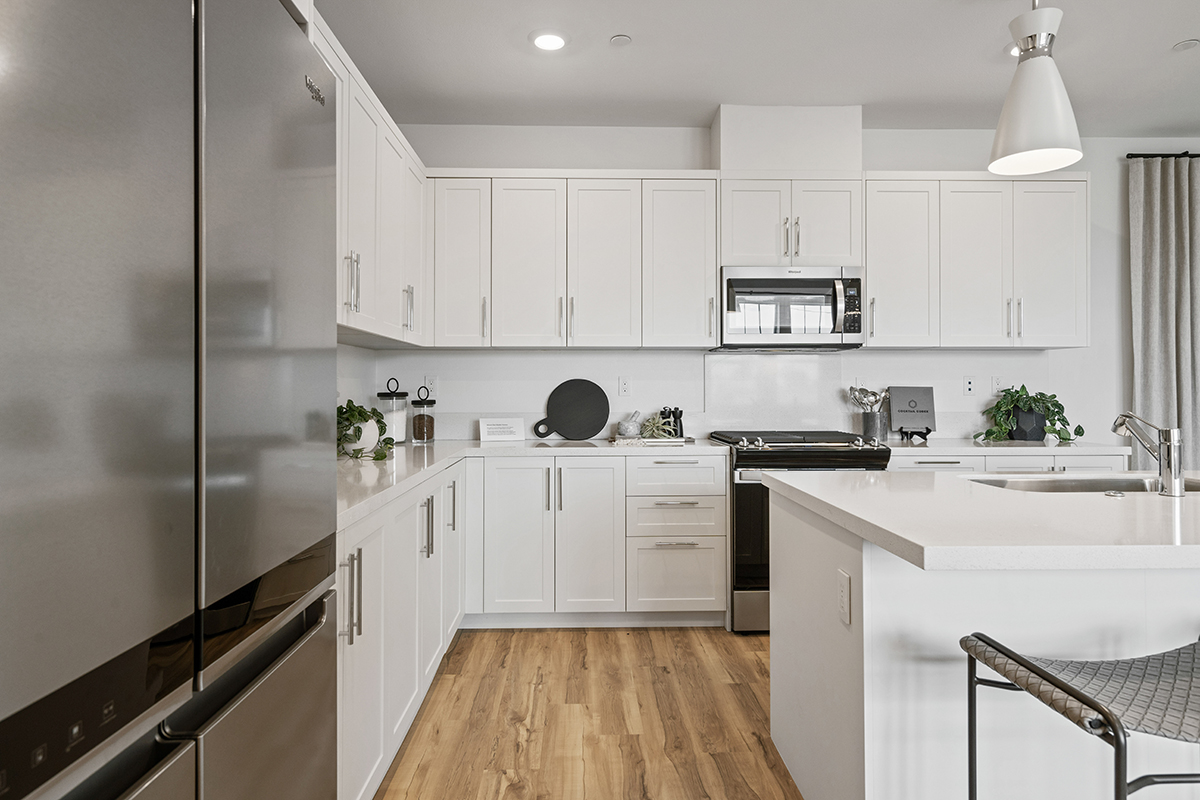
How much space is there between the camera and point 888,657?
1416mm

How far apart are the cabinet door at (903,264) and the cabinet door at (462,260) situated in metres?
2.11

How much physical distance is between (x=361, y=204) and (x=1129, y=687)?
245 centimetres

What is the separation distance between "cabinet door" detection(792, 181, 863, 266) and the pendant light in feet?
5.26

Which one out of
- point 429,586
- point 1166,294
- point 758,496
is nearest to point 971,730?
point 429,586

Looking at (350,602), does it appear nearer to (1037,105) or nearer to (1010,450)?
(1037,105)

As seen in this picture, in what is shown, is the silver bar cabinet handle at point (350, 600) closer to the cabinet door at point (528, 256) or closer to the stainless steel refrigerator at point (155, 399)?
the stainless steel refrigerator at point (155, 399)

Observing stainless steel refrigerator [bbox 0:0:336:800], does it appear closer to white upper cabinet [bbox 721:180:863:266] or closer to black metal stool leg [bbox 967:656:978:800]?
black metal stool leg [bbox 967:656:978:800]

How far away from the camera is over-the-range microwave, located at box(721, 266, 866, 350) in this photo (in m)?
3.54

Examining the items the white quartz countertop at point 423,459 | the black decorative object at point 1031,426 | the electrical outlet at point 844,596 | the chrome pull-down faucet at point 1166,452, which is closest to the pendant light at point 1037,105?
the chrome pull-down faucet at point 1166,452

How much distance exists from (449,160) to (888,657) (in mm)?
3451

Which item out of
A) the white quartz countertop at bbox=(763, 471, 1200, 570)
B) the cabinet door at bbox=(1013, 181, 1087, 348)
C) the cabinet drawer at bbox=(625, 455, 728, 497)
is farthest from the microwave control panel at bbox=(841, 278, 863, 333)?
the white quartz countertop at bbox=(763, 471, 1200, 570)

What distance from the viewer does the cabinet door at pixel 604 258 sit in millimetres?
3551

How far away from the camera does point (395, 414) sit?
3432 millimetres

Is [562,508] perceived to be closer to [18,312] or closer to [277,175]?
[277,175]
